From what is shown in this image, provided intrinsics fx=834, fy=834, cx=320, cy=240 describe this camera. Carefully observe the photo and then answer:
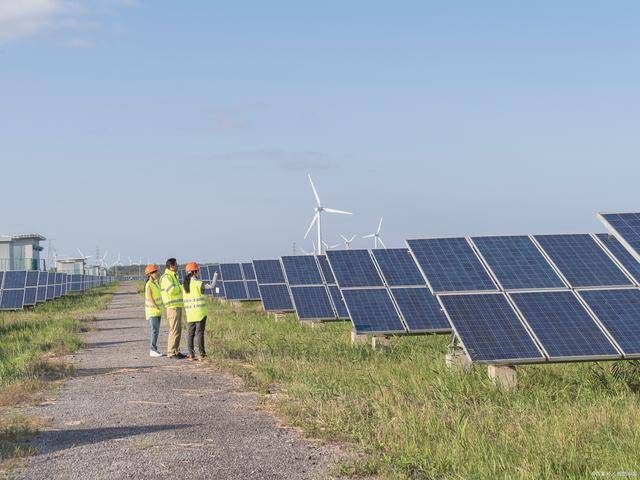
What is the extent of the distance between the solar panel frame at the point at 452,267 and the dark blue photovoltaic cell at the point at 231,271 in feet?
98.6

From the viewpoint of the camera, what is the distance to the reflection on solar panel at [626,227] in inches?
563

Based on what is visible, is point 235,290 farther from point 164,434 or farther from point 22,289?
point 164,434

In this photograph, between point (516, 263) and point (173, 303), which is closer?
point (516, 263)

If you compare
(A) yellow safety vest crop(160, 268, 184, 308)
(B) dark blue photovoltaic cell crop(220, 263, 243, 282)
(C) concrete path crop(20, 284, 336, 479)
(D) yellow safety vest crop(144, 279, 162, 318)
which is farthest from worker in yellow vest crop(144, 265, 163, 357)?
(B) dark blue photovoltaic cell crop(220, 263, 243, 282)

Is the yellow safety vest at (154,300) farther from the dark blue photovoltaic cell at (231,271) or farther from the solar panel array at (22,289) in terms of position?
the dark blue photovoltaic cell at (231,271)

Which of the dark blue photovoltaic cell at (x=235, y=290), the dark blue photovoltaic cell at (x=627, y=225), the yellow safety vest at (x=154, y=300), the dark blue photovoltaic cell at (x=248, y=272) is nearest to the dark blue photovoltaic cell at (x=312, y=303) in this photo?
the yellow safety vest at (x=154, y=300)

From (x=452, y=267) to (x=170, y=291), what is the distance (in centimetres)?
803

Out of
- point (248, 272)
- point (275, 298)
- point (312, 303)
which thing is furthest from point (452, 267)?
point (248, 272)

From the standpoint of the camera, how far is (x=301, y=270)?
29.5 metres

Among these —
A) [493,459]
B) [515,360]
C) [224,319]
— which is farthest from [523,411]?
[224,319]

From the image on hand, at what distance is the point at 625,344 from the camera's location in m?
11.8


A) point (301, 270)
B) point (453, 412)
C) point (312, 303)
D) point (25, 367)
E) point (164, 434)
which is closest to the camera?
point (453, 412)

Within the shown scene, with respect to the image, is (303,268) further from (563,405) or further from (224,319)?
(563,405)

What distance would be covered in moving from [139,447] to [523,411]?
4585 mm
